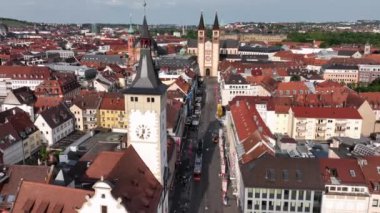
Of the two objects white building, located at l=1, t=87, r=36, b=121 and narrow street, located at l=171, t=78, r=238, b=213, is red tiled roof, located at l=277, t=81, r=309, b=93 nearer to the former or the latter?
narrow street, located at l=171, t=78, r=238, b=213

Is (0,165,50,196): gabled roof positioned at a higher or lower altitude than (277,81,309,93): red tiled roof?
lower

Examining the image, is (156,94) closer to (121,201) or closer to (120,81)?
(121,201)

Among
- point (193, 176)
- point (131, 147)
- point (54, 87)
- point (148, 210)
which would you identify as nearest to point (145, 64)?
point (131, 147)

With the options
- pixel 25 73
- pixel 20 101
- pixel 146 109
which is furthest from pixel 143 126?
pixel 25 73

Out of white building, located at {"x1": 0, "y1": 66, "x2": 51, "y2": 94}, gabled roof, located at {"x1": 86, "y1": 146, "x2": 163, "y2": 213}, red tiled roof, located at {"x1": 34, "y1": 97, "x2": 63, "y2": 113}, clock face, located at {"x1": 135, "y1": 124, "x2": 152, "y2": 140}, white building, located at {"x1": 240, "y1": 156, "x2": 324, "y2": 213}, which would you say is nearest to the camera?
gabled roof, located at {"x1": 86, "y1": 146, "x2": 163, "y2": 213}

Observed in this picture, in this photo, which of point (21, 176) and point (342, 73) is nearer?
point (21, 176)

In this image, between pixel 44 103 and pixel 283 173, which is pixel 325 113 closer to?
pixel 283 173

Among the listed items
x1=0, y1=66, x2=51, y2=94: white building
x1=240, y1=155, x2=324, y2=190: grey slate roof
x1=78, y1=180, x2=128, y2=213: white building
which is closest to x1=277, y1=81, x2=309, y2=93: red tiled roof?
x1=240, y1=155, x2=324, y2=190: grey slate roof
